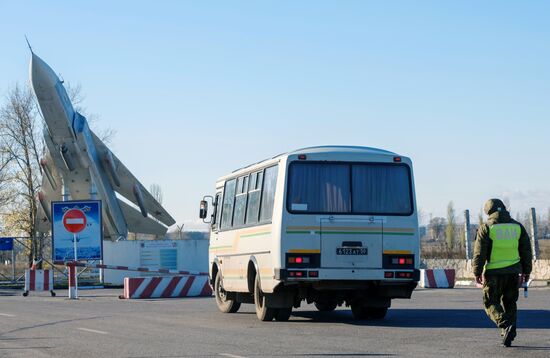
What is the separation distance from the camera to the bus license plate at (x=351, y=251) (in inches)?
651

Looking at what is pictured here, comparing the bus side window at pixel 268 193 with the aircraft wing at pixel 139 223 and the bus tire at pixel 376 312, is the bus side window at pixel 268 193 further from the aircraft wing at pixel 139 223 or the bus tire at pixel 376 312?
the aircraft wing at pixel 139 223

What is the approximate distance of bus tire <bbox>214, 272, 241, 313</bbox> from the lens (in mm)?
20344

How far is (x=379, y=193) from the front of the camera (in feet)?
55.7

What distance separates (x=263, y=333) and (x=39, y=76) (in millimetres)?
30949

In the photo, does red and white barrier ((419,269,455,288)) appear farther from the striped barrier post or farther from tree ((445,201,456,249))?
tree ((445,201,456,249))

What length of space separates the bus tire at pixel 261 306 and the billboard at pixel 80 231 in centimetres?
1643

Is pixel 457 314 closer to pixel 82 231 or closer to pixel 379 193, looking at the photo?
pixel 379 193

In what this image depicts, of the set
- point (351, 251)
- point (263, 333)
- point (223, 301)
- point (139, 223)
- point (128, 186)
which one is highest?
point (128, 186)

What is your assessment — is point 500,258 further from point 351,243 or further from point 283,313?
point 283,313

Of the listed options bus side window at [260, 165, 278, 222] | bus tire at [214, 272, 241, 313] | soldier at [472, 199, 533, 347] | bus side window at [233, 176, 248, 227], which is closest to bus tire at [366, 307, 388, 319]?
bus side window at [260, 165, 278, 222]

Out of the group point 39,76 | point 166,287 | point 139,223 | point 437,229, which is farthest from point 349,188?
point 437,229

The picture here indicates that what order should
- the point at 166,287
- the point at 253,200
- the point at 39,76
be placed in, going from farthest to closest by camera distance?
the point at 39,76
the point at 166,287
the point at 253,200

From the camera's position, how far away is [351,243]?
54.4 feet

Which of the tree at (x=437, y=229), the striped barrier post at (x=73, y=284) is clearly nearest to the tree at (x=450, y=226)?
the tree at (x=437, y=229)
